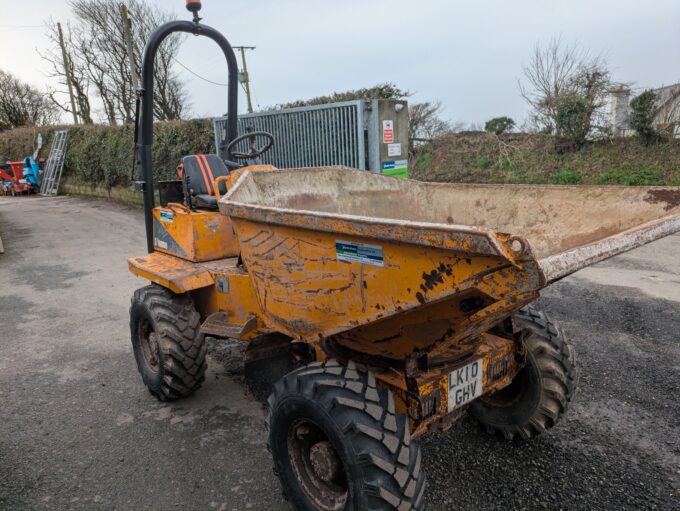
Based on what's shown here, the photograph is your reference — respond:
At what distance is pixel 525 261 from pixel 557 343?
1.50 meters

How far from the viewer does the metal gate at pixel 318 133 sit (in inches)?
320

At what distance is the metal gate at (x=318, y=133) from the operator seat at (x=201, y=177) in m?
4.35

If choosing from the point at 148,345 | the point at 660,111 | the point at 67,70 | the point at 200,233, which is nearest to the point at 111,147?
the point at 67,70

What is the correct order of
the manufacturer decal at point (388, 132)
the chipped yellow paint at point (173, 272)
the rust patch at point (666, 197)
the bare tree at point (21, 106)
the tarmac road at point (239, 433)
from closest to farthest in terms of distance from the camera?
the rust patch at point (666, 197), the tarmac road at point (239, 433), the chipped yellow paint at point (173, 272), the manufacturer decal at point (388, 132), the bare tree at point (21, 106)

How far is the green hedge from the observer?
12469mm

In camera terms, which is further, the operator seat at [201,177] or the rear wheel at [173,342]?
the operator seat at [201,177]

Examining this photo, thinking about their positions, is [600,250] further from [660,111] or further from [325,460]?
[660,111]

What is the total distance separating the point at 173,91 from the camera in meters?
22.2

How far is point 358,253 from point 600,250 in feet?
2.66

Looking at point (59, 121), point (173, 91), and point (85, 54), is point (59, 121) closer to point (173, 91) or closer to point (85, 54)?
point (85, 54)

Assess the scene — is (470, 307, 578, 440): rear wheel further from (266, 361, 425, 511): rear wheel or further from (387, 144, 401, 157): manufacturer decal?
(387, 144, 401, 157): manufacturer decal

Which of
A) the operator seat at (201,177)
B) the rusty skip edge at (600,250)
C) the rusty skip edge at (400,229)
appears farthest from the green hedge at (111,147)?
the rusty skip edge at (600,250)

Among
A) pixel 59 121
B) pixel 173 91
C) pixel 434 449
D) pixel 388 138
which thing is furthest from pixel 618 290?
pixel 59 121

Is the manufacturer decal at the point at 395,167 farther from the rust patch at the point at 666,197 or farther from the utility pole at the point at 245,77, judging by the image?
the utility pole at the point at 245,77
